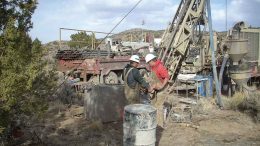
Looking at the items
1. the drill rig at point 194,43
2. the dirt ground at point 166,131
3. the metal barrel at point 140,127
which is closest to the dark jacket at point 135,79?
the dirt ground at point 166,131

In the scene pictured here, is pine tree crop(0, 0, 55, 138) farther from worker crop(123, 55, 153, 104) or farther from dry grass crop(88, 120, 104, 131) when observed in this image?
dry grass crop(88, 120, 104, 131)

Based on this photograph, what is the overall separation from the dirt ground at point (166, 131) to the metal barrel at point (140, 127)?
5.58 feet

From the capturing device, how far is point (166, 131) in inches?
383

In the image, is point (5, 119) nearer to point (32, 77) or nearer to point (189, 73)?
point (32, 77)

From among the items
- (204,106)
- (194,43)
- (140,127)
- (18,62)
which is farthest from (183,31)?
(18,62)

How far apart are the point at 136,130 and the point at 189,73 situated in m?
10.2

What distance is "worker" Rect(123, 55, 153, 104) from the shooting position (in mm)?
8406

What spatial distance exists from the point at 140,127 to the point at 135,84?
7.44ft

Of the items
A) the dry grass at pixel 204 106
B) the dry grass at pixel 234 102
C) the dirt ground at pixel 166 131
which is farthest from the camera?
the dry grass at pixel 234 102

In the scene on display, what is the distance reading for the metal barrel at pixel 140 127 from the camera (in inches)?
260

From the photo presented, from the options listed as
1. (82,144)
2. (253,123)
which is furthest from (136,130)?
(253,123)

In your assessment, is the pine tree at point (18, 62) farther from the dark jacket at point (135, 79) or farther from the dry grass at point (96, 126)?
the dry grass at point (96, 126)

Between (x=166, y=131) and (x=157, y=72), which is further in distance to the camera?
(x=166, y=131)

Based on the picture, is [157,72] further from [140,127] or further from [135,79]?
[140,127]
